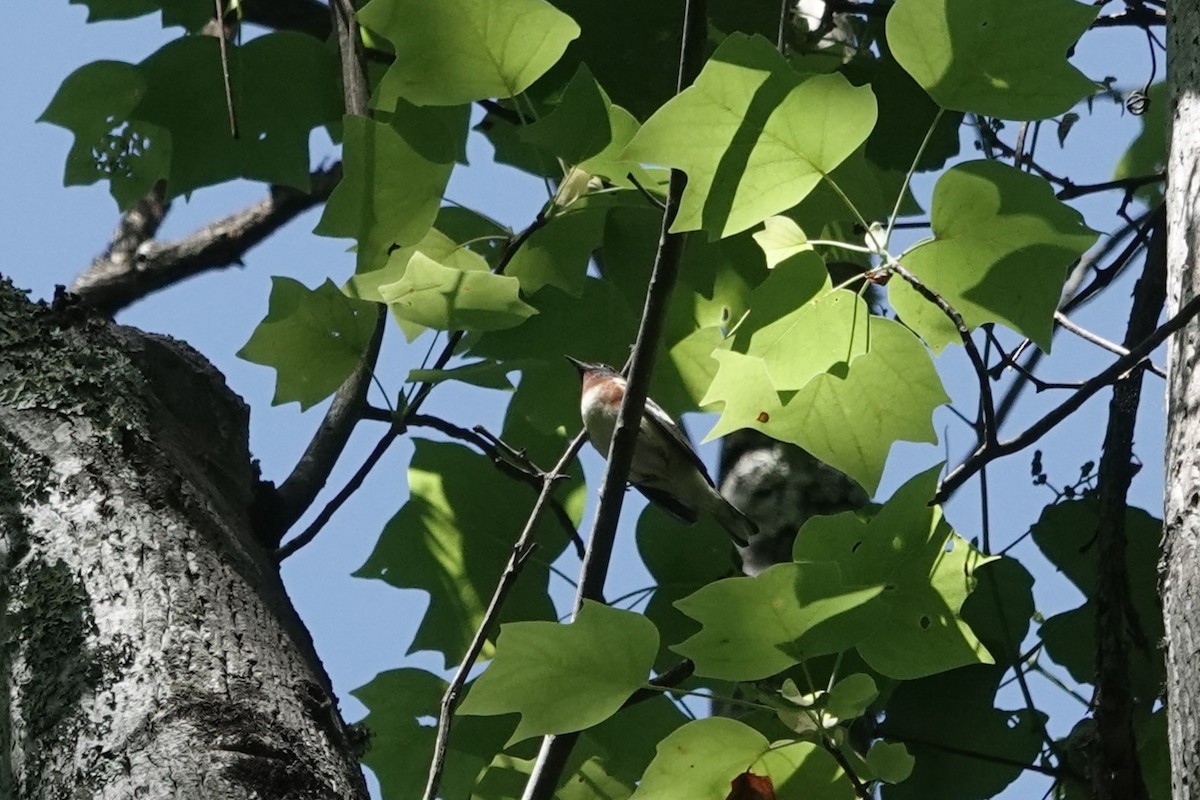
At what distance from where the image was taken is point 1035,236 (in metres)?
1.56

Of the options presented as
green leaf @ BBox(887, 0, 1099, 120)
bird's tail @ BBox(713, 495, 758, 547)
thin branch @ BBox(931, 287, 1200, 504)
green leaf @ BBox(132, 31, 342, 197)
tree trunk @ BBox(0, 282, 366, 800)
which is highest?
green leaf @ BBox(132, 31, 342, 197)

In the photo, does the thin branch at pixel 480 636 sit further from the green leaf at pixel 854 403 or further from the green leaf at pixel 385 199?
the green leaf at pixel 385 199

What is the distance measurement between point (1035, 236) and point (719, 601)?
0.63 metres

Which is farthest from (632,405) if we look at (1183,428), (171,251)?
(171,251)

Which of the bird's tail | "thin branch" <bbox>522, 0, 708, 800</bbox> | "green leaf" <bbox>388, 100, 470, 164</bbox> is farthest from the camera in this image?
the bird's tail

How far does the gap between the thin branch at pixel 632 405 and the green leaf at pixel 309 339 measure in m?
0.45

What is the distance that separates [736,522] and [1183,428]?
1192 millimetres

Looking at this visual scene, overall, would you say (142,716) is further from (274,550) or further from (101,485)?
(274,550)

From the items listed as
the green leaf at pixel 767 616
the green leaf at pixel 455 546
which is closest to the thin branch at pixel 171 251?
the green leaf at pixel 455 546

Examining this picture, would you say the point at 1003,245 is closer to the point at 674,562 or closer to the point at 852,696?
the point at 852,696

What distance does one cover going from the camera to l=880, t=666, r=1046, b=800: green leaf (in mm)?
2135

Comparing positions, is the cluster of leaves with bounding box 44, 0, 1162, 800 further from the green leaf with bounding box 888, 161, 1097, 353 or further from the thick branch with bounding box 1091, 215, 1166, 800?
the thick branch with bounding box 1091, 215, 1166, 800

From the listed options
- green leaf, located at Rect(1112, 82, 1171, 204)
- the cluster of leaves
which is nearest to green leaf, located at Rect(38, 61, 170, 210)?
the cluster of leaves

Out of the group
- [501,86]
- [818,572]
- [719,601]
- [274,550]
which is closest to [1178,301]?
[818,572]
